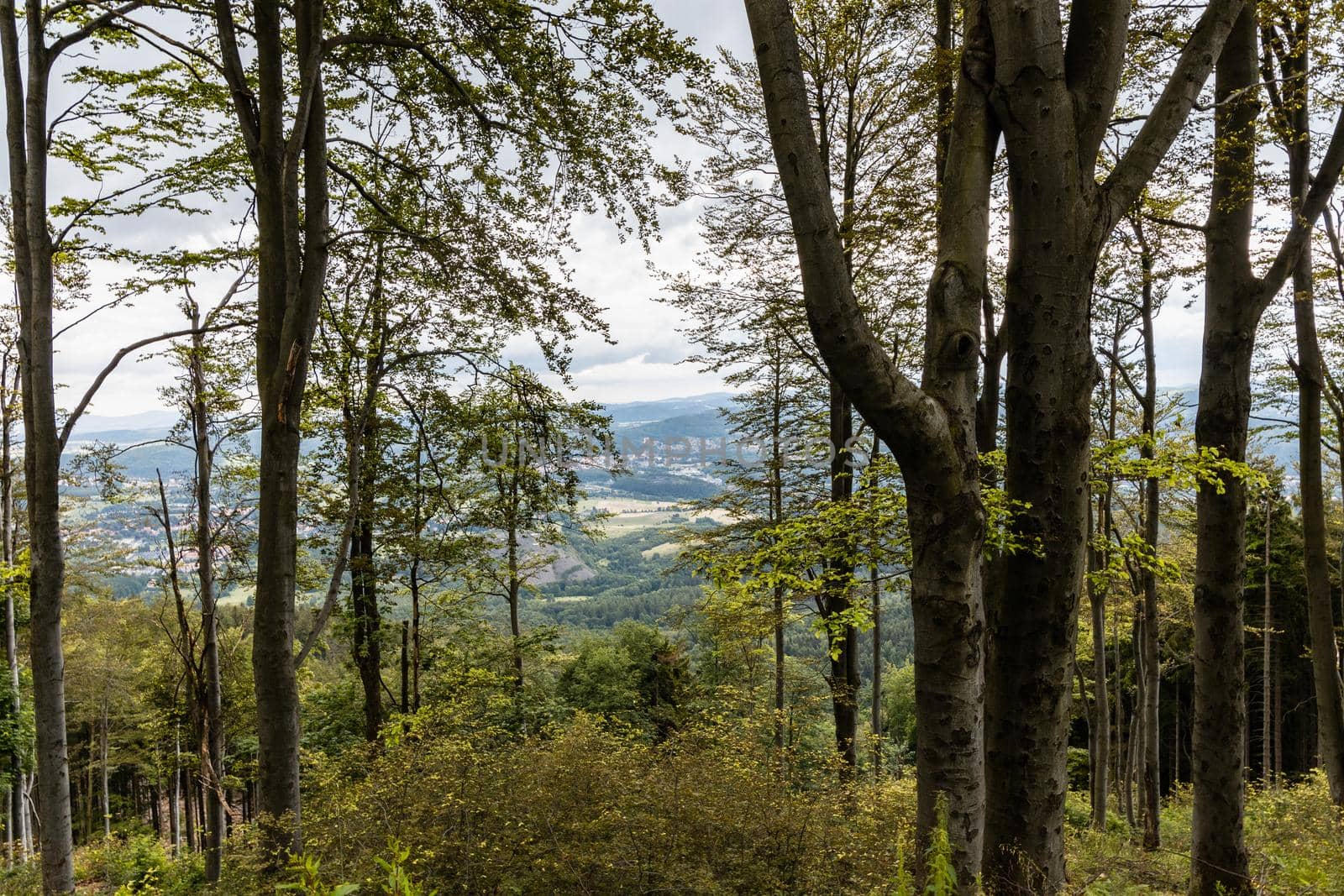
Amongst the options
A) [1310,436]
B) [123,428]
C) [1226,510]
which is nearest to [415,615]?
[1226,510]

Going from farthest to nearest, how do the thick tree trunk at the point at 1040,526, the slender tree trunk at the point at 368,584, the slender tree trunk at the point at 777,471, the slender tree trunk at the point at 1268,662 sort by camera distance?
the slender tree trunk at the point at 1268,662 → the slender tree trunk at the point at 777,471 → the slender tree trunk at the point at 368,584 → the thick tree trunk at the point at 1040,526

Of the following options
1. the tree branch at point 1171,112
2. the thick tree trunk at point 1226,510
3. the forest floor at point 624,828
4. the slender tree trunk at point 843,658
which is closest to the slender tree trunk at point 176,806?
the forest floor at point 624,828

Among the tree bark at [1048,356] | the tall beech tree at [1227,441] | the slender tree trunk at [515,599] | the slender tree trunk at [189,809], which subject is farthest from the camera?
the slender tree trunk at [189,809]

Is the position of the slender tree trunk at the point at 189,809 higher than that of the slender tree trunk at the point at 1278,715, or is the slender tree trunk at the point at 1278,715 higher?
the slender tree trunk at the point at 1278,715

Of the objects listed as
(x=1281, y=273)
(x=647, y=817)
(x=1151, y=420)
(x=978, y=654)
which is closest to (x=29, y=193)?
(x=647, y=817)

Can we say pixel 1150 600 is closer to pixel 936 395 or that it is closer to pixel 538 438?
pixel 936 395

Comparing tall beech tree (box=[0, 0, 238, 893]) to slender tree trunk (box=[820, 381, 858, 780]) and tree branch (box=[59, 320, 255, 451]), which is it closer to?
tree branch (box=[59, 320, 255, 451])

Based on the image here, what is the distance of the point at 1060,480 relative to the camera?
312cm

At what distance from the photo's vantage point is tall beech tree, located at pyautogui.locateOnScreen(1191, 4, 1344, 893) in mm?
4332

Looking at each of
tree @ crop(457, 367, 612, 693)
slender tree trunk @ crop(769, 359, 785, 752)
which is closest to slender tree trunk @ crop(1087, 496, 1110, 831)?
slender tree trunk @ crop(769, 359, 785, 752)

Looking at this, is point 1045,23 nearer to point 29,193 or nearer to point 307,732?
point 29,193

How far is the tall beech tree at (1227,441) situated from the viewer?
171 inches

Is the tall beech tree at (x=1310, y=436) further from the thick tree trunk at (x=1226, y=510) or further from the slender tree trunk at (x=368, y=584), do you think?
the slender tree trunk at (x=368, y=584)

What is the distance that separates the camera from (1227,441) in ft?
14.5
